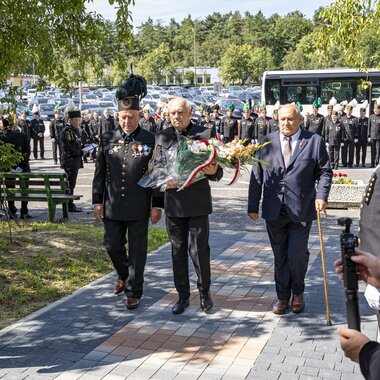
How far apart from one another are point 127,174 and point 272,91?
2348 centimetres

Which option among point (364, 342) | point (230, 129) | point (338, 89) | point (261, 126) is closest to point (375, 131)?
point (261, 126)

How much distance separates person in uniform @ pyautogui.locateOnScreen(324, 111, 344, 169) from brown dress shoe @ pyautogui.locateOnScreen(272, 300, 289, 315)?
526 inches

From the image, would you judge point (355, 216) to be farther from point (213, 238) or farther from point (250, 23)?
point (250, 23)

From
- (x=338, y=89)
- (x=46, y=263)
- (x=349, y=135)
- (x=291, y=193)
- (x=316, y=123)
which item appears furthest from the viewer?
(x=338, y=89)

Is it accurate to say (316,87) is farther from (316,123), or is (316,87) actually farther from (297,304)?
(297,304)

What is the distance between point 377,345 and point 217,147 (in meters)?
3.53

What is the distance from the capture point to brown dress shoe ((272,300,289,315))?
592 centimetres

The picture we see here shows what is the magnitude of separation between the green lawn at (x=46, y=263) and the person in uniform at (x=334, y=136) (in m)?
10.2

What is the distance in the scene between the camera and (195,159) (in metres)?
5.57

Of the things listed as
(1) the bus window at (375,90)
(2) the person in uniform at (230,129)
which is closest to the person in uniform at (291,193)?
(2) the person in uniform at (230,129)

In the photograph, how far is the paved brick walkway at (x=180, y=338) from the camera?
4.71 meters

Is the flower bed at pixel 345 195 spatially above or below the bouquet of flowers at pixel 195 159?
below

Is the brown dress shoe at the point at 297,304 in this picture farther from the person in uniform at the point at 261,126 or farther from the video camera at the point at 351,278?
the person in uniform at the point at 261,126

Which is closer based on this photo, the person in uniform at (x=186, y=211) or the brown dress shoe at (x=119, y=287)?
the person in uniform at (x=186, y=211)
